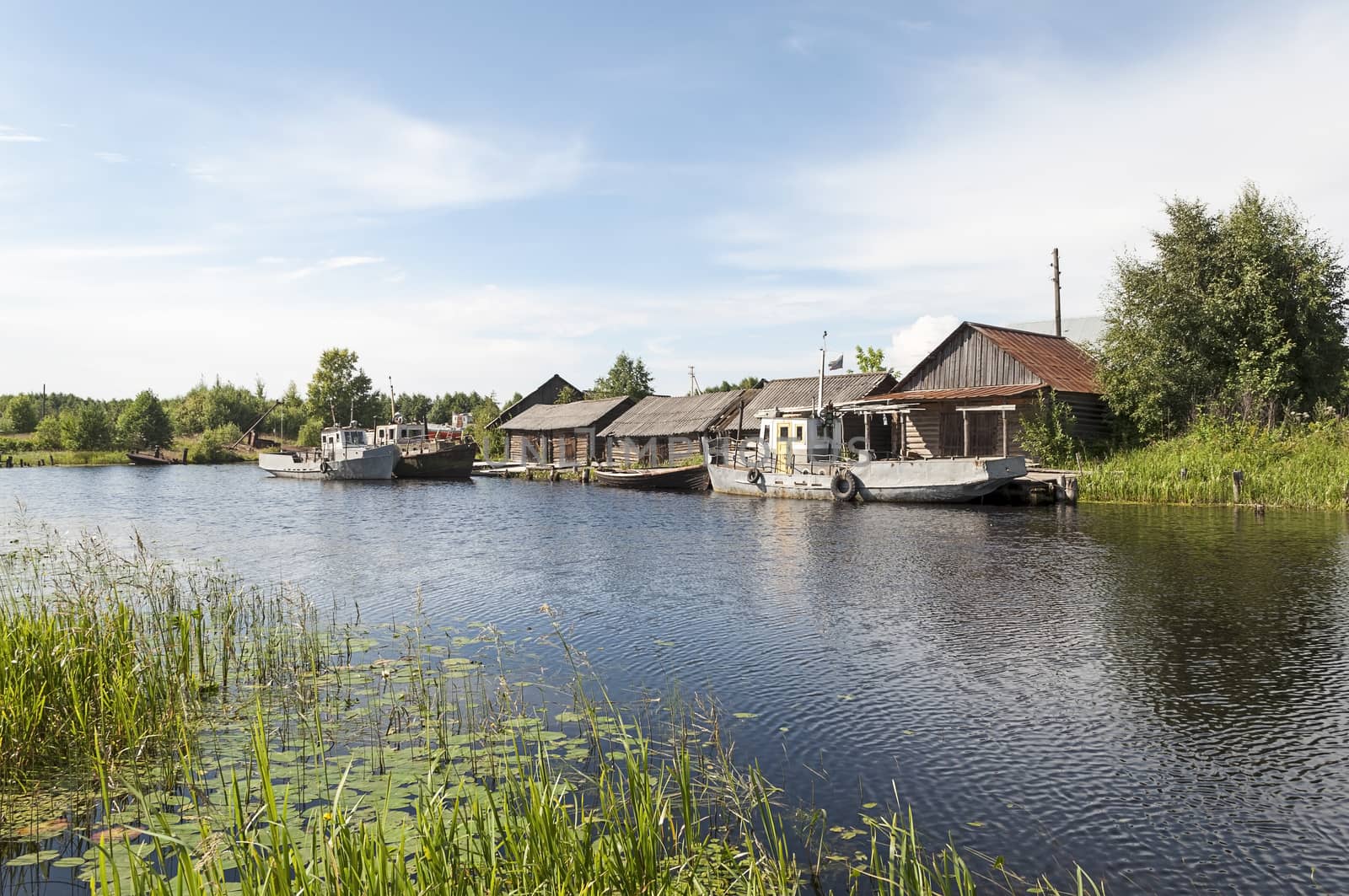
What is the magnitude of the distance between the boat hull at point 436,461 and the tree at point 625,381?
1980cm

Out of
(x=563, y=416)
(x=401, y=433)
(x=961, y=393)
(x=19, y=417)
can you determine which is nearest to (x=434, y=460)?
(x=401, y=433)

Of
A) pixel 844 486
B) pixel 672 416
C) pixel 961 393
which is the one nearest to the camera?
pixel 844 486

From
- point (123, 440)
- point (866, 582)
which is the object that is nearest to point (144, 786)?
point (866, 582)

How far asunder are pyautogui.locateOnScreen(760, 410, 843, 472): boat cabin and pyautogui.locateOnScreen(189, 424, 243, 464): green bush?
224 ft

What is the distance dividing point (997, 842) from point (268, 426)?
10081 centimetres

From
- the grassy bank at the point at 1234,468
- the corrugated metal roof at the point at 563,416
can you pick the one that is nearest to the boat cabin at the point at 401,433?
the corrugated metal roof at the point at 563,416

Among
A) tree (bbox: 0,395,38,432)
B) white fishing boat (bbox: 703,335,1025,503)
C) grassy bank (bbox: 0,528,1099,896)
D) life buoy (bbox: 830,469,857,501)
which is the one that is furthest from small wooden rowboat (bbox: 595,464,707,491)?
tree (bbox: 0,395,38,432)

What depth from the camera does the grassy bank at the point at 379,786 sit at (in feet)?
12.5

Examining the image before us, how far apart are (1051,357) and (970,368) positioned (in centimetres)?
322

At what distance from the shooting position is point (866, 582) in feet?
46.6

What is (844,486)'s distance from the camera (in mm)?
30062

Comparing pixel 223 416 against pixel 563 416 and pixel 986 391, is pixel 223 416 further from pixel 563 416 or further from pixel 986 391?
pixel 986 391

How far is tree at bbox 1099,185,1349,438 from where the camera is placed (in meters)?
28.2

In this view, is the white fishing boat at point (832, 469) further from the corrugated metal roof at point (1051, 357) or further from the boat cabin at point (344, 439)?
the boat cabin at point (344, 439)
